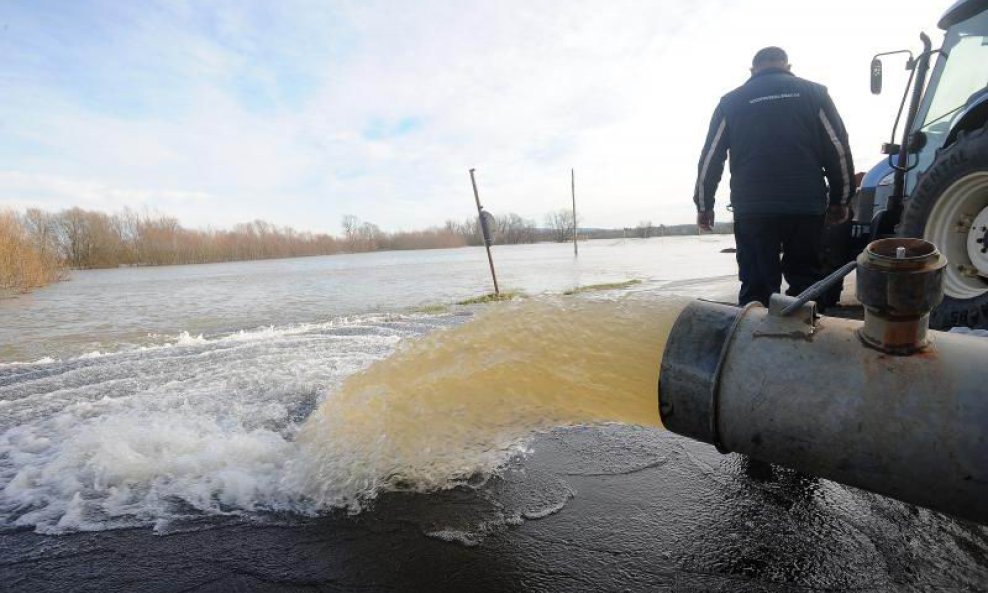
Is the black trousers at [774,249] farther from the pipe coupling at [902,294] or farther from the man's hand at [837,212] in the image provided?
the pipe coupling at [902,294]

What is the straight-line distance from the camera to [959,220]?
3838 mm

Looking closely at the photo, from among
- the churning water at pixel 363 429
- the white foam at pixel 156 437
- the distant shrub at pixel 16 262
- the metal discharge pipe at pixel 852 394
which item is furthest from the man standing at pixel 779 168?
the distant shrub at pixel 16 262

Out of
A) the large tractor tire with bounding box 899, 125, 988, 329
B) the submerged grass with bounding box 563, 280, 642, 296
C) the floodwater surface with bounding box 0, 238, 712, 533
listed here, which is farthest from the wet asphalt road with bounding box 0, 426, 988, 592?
the submerged grass with bounding box 563, 280, 642, 296

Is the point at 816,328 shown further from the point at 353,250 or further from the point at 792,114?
the point at 353,250

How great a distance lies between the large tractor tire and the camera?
350 centimetres

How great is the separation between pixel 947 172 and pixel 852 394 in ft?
11.5

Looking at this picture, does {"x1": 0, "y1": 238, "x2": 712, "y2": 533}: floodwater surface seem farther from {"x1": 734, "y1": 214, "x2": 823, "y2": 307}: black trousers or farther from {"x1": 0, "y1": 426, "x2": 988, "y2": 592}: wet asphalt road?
{"x1": 734, "y1": 214, "x2": 823, "y2": 307}: black trousers

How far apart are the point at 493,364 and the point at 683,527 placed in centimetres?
126

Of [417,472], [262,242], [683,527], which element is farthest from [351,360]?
[262,242]

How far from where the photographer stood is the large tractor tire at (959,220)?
138 inches

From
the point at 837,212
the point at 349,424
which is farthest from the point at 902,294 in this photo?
the point at 837,212

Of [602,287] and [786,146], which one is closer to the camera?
[786,146]

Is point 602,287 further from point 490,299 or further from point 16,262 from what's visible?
point 16,262

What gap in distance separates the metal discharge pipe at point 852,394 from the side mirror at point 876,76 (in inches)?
173
